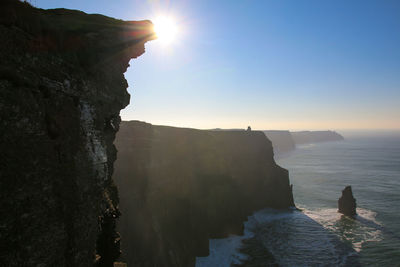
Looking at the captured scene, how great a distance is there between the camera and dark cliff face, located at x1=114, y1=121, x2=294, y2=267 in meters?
21.0

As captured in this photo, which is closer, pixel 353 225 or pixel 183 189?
pixel 183 189

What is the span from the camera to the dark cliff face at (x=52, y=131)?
4.37m

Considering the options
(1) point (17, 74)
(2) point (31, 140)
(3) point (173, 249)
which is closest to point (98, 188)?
(2) point (31, 140)

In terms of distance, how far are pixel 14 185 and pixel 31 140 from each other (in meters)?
0.99

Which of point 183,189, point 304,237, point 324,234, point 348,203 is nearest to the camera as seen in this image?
point 183,189

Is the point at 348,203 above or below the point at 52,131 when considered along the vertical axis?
below

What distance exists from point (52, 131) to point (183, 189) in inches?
1066

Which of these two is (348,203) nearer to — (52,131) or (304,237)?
(304,237)

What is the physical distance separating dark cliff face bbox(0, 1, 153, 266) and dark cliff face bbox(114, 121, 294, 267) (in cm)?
1332

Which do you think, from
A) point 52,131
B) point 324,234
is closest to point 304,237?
point 324,234

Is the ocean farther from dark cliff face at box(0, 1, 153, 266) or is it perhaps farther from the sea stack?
dark cliff face at box(0, 1, 153, 266)

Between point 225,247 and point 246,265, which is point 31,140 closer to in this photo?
point 246,265

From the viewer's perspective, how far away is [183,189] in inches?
1229

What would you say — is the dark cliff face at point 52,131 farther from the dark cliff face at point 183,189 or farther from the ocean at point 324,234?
the ocean at point 324,234
